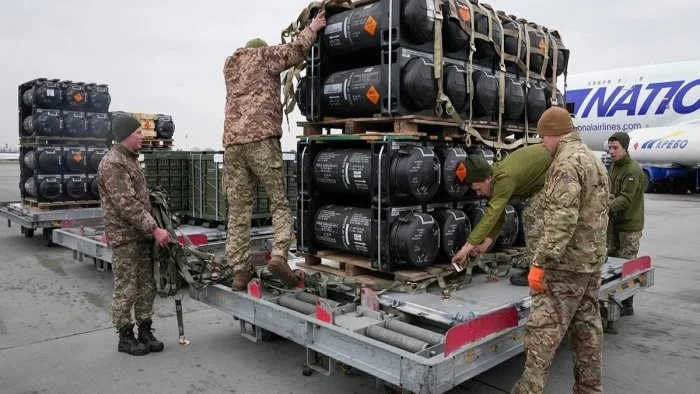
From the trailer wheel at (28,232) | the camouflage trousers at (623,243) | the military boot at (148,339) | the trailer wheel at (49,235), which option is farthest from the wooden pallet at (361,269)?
the trailer wheel at (28,232)

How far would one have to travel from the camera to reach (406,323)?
404 cm

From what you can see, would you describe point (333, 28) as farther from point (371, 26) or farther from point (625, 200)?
point (625, 200)

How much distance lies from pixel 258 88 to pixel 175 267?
1.79 metres

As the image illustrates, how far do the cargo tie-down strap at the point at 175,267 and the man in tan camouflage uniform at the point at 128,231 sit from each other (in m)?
0.14

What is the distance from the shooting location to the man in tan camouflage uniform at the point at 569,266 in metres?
3.46

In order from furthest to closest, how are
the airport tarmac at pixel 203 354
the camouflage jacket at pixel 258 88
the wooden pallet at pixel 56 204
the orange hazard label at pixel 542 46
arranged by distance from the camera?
the wooden pallet at pixel 56 204
the orange hazard label at pixel 542 46
the camouflage jacket at pixel 258 88
the airport tarmac at pixel 203 354

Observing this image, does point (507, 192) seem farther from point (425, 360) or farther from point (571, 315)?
point (425, 360)

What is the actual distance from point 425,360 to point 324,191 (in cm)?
250

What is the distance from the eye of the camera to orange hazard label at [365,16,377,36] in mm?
4746

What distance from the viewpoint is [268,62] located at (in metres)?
5.00

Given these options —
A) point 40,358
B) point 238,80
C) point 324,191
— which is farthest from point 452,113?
point 40,358

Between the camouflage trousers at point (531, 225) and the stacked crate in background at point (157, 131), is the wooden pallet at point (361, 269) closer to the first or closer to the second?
the camouflage trousers at point (531, 225)

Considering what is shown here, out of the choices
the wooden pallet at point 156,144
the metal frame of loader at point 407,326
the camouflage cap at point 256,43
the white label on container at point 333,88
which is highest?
the camouflage cap at point 256,43

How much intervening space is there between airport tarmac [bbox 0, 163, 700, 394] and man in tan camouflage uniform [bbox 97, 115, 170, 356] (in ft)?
0.91
